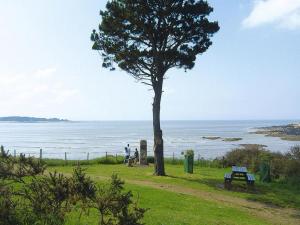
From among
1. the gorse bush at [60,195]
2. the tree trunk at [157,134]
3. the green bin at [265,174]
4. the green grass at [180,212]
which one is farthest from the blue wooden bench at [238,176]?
the gorse bush at [60,195]

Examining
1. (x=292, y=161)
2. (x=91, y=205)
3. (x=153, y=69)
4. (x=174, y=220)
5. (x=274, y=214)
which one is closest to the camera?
(x=91, y=205)

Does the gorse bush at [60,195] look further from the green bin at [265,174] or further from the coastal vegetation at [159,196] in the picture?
the green bin at [265,174]

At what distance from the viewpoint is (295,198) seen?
726 inches

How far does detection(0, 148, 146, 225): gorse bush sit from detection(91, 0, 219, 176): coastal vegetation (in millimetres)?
17192

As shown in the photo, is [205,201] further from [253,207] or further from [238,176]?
[238,176]

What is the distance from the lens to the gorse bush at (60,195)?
6.41 meters

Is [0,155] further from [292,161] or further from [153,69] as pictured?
[292,161]

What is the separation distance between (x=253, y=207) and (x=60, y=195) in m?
11.0

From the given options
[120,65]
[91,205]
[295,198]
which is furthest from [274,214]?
[120,65]

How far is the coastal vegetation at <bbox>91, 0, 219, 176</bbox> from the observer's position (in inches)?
947

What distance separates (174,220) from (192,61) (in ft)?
48.1

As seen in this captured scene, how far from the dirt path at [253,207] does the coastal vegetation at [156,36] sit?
17.8ft

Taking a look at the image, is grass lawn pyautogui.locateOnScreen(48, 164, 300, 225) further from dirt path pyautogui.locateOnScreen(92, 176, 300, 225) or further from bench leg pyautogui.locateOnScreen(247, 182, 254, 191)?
bench leg pyautogui.locateOnScreen(247, 182, 254, 191)

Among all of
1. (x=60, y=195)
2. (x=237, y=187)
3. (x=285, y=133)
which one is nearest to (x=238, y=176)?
(x=237, y=187)
